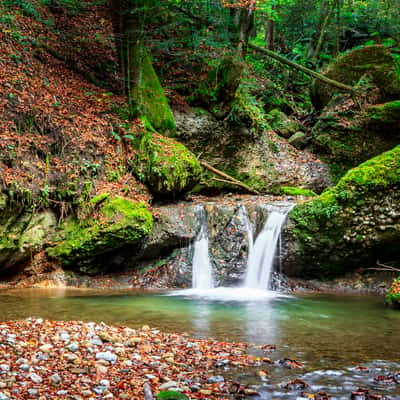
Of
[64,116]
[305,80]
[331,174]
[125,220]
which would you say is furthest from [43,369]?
[305,80]

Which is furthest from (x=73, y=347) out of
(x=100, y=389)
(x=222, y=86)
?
(x=222, y=86)

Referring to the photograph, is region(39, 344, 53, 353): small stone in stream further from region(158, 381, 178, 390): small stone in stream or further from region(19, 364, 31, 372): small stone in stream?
region(158, 381, 178, 390): small stone in stream

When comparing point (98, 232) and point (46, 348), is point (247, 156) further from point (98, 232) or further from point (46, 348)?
point (46, 348)

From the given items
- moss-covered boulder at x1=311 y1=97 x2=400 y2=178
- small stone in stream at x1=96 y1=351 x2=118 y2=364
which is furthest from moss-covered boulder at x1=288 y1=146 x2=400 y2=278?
small stone in stream at x1=96 y1=351 x2=118 y2=364

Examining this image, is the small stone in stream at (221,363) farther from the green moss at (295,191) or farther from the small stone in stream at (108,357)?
the green moss at (295,191)

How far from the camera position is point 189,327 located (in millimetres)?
5691

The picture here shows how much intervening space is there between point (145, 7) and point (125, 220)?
5629mm

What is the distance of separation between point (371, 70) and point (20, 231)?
12884mm

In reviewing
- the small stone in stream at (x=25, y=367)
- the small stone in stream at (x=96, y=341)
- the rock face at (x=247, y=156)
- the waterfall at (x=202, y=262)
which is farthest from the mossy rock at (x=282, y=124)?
the small stone in stream at (x=25, y=367)

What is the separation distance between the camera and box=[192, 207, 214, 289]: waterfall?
32.7 ft

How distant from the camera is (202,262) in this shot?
10.2 m

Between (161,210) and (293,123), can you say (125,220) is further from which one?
(293,123)

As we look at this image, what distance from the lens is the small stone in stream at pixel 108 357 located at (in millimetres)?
3878

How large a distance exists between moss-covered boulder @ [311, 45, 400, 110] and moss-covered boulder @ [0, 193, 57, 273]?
11494 millimetres
